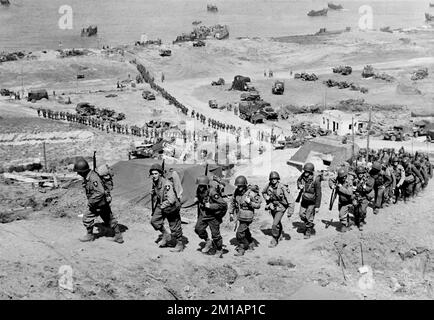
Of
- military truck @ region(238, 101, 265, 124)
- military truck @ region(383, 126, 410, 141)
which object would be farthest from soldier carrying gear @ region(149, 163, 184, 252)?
military truck @ region(238, 101, 265, 124)

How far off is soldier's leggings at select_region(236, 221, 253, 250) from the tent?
3.62 metres

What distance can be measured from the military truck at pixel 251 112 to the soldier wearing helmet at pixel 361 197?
76.2 ft

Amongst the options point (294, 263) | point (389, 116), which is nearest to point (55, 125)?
point (389, 116)

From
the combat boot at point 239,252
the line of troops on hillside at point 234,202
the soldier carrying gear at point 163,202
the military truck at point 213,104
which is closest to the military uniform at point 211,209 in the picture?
the line of troops on hillside at point 234,202

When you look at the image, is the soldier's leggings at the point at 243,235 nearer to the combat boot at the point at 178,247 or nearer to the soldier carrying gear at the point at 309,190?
the combat boot at the point at 178,247

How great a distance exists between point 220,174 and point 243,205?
7587mm

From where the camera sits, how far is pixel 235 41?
218 ft

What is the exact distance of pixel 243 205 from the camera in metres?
10.2

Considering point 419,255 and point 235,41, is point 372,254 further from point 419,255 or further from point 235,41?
point 235,41

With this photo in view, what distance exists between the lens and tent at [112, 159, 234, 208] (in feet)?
47.4

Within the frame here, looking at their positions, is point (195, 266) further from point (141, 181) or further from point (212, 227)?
point (141, 181)

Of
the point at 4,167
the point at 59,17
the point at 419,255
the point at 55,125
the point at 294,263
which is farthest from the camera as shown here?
the point at 59,17

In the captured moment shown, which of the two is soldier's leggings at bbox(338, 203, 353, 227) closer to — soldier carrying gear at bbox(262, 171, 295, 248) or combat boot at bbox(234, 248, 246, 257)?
soldier carrying gear at bbox(262, 171, 295, 248)
